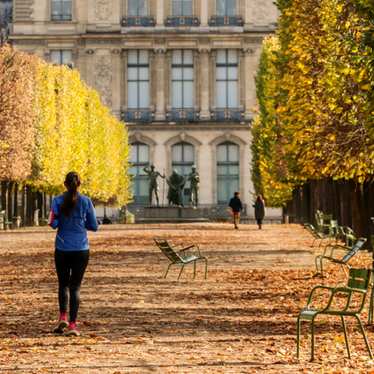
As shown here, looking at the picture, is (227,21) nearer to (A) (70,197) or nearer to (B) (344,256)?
(B) (344,256)

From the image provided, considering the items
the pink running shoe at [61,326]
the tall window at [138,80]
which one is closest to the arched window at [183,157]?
the tall window at [138,80]

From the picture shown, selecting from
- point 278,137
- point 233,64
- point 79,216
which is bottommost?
point 79,216

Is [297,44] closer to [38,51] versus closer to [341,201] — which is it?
[341,201]

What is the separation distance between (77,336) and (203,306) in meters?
4.68

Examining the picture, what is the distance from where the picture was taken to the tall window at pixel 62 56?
99075 mm

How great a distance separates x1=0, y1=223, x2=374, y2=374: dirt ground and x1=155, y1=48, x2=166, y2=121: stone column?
213ft

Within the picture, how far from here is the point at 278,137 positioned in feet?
190

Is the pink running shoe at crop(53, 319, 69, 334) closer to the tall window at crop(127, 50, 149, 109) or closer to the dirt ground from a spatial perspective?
the dirt ground

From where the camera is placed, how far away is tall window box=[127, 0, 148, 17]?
100 m

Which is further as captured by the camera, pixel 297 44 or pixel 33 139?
pixel 33 139

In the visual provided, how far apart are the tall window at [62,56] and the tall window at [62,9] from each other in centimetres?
255

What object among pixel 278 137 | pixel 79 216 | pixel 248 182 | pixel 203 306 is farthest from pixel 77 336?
pixel 248 182

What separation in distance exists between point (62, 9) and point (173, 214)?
28907mm

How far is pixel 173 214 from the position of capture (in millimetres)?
77000
